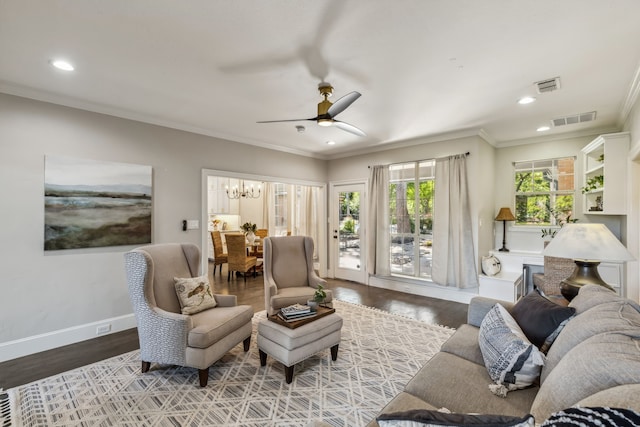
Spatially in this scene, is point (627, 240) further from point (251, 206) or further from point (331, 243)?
point (251, 206)

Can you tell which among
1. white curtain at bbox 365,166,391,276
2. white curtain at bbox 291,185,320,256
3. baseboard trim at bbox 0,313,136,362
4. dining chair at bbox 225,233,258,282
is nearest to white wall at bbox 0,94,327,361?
baseboard trim at bbox 0,313,136,362

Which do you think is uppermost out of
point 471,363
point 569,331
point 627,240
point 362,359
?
point 627,240

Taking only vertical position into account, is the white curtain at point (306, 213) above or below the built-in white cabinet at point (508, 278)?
above

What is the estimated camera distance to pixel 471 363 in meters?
1.82

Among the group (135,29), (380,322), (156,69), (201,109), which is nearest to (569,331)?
(380,322)

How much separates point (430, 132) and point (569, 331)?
367 cm

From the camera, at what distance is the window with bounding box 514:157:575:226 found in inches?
186

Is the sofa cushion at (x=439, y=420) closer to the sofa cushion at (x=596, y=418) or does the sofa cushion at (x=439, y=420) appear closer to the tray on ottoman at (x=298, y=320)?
the sofa cushion at (x=596, y=418)

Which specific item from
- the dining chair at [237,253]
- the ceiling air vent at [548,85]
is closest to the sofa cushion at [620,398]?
the ceiling air vent at [548,85]

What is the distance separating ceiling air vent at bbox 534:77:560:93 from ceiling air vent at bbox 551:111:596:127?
1.26 meters

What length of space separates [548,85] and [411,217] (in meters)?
2.83

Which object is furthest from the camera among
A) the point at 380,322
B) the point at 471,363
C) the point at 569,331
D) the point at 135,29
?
the point at 380,322

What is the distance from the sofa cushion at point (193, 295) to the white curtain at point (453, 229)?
143 inches

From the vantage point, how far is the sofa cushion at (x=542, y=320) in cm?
170
